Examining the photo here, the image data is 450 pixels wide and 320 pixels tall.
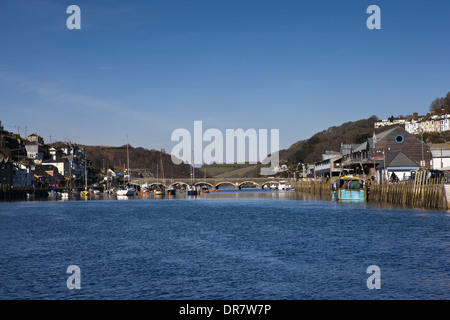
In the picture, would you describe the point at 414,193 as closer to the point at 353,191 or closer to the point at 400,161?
the point at 353,191

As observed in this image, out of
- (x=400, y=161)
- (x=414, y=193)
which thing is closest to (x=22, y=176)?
(x=400, y=161)

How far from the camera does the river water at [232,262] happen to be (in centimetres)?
2144

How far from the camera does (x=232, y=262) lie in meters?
28.5

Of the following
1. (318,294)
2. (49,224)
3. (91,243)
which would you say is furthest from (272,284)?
(49,224)

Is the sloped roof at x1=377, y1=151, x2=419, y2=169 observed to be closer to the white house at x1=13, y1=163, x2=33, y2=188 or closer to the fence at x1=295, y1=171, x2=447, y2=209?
the fence at x1=295, y1=171, x2=447, y2=209

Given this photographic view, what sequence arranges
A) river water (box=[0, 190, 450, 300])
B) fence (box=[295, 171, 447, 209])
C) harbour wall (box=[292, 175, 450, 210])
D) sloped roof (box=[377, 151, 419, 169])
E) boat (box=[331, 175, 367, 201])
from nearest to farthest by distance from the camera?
river water (box=[0, 190, 450, 300]) < harbour wall (box=[292, 175, 450, 210]) < fence (box=[295, 171, 447, 209]) < boat (box=[331, 175, 367, 201]) < sloped roof (box=[377, 151, 419, 169])

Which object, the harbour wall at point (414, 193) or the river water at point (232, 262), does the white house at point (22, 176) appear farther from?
the river water at point (232, 262)

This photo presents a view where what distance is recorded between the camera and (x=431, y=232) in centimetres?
3909

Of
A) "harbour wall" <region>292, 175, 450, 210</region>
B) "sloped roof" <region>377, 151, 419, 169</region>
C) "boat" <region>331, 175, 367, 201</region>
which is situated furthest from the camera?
"sloped roof" <region>377, 151, 419, 169</region>

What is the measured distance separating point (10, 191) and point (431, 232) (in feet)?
409

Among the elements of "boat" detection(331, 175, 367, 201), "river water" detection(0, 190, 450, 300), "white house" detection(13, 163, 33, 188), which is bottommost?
"river water" detection(0, 190, 450, 300)

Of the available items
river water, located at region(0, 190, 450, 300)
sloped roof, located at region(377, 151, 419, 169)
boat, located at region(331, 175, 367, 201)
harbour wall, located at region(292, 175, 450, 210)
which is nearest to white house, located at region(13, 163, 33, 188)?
boat, located at region(331, 175, 367, 201)

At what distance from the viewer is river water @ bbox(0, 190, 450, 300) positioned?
21438mm

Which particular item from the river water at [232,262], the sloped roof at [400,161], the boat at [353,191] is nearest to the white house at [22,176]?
the boat at [353,191]
